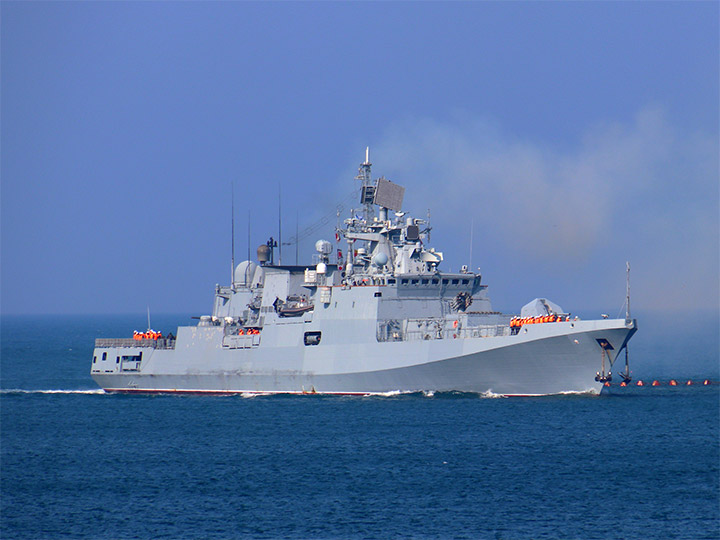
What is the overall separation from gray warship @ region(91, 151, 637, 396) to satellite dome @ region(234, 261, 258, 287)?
0.17 meters

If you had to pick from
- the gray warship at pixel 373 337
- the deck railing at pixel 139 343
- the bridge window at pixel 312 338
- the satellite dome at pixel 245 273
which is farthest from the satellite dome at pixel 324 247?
the deck railing at pixel 139 343

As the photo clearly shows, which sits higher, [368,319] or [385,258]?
[385,258]

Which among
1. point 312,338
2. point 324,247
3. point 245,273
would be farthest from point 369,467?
point 245,273

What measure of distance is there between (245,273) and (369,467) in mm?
21642

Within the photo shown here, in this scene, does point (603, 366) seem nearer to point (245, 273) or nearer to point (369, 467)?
point (369, 467)

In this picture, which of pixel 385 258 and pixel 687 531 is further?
pixel 385 258

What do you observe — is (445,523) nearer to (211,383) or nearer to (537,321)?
(537,321)

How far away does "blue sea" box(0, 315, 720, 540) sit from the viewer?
904 inches

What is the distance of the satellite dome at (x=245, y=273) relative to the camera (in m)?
47.9

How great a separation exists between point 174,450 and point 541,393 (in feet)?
45.7

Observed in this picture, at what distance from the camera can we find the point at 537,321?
Result: 3653 centimetres

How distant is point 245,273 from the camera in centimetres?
4803

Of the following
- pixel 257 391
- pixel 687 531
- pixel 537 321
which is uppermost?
pixel 537 321

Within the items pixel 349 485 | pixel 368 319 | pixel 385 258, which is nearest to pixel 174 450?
pixel 349 485
